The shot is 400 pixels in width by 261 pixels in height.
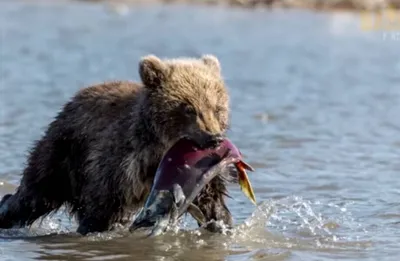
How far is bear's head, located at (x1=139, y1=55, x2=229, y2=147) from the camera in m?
7.05

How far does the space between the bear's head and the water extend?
95cm

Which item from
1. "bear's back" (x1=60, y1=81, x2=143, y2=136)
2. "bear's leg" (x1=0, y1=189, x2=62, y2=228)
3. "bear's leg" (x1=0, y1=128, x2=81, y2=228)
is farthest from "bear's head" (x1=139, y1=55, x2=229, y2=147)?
"bear's leg" (x1=0, y1=189, x2=62, y2=228)

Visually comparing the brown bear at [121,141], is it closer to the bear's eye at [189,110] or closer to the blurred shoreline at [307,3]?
the bear's eye at [189,110]

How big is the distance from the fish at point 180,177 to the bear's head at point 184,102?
113 millimetres

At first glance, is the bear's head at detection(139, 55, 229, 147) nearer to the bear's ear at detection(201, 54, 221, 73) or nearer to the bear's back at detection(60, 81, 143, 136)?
the bear's ear at detection(201, 54, 221, 73)

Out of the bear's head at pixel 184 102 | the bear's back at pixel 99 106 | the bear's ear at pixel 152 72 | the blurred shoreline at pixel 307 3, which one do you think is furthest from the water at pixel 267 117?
the blurred shoreline at pixel 307 3

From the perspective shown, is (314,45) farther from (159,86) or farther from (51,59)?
(159,86)

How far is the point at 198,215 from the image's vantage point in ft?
24.6

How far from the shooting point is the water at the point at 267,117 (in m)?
7.77

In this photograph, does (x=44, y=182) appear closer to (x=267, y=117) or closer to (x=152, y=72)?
(x=152, y=72)

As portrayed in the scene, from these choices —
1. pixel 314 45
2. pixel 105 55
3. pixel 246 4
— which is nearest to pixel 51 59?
pixel 105 55

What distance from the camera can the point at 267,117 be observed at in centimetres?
1398

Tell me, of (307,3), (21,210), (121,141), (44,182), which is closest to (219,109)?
(121,141)

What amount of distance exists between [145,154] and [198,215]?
594 millimetres
